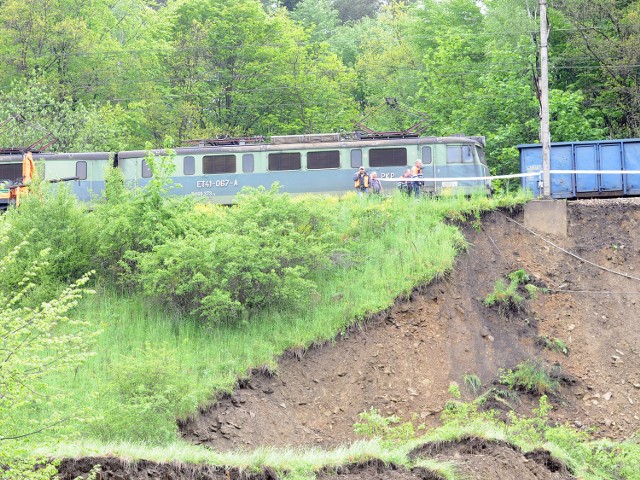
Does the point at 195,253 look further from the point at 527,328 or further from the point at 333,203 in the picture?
the point at 527,328

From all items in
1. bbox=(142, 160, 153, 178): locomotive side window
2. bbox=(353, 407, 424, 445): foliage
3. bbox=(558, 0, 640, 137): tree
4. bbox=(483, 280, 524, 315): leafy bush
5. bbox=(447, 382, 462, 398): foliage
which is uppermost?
bbox=(558, 0, 640, 137): tree

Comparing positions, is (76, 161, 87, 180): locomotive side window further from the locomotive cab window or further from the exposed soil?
the exposed soil

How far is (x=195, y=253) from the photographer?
3102 centimetres

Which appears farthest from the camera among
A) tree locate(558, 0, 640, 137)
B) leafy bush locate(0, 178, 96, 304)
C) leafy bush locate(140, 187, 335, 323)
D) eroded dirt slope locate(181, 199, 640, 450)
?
tree locate(558, 0, 640, 137)

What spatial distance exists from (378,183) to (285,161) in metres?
4.22

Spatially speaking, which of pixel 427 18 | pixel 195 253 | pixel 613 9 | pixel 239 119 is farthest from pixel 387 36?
pixel 195 253

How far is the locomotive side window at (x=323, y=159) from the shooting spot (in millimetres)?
39656

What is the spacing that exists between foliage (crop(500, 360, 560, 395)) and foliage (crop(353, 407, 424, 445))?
3125 millimetres

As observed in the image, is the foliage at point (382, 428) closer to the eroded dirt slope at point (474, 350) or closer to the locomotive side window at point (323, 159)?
the eroded dirt slope at point (474, 350)

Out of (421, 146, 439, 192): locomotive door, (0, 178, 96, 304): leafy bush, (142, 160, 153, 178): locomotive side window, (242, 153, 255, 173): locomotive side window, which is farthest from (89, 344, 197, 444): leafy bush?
(142, 160, 153, 178): locomotive side window

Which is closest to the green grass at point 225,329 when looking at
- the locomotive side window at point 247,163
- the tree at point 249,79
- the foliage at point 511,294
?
the foliage at point 511,294

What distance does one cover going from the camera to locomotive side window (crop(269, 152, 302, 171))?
3994cm

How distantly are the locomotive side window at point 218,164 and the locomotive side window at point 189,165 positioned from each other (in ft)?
1.11

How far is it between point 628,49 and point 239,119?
19435mm
